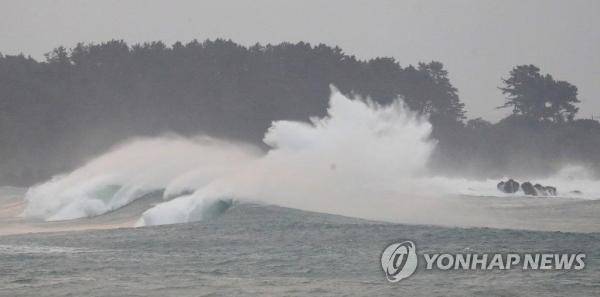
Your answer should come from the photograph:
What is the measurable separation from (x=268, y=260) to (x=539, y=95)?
11331 centimetres

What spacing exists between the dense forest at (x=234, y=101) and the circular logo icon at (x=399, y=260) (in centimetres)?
7314

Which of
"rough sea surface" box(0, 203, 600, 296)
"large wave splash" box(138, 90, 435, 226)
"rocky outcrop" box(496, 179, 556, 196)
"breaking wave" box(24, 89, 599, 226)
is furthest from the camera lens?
"rocky outcrop" box(496, 179, 556, 196)

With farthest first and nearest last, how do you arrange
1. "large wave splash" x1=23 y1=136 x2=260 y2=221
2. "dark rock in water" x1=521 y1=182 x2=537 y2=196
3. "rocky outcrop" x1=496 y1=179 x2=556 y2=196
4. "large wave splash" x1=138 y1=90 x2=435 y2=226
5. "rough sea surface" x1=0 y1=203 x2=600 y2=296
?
"rocky outcrop" x1=496 y1=179 x2=556 y2=196 < "dark rock in water" x1=521 y1=182 x2=537 y2=196 < "large wave splash" x1=23 y1=136 x2=260 y2=221 < "large wave splash" x1=138 y1=90 x2=435 y2=226 < "rough sea surface" x1=0 y1=203 x2=600 y2=296

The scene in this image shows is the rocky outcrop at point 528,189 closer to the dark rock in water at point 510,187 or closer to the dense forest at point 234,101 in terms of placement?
the dark rock in water at point 510,187

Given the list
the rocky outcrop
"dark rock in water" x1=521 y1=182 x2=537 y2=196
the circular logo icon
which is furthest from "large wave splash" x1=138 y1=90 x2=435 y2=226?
the rocky outcrop

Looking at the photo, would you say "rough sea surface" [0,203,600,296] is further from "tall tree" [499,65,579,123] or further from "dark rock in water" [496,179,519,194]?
"tall tree" [499,65,579,123]

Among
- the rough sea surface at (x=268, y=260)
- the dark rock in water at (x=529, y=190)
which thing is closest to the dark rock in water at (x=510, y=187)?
the dark rock in water at (x=529, y=190)

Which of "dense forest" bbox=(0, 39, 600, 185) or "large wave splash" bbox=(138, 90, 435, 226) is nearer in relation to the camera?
"large wave splash" bbox=(138, 90, 435, 226)

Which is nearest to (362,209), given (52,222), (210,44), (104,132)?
(52,222)

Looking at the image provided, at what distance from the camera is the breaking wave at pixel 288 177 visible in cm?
3020

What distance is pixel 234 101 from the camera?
108062 mm

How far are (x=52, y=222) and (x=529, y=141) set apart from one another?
92.8 meters

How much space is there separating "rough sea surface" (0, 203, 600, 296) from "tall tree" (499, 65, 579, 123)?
344 feet

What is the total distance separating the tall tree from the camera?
126 meters
